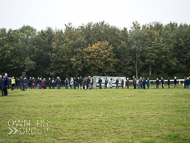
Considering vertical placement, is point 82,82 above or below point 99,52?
below

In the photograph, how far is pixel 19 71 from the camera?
59.1m

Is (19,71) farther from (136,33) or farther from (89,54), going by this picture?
(136,33)

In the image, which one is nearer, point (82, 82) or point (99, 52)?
point (82, 82)

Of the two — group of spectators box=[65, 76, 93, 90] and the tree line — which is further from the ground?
the tree line

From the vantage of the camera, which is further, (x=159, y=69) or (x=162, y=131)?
(x=159, y=69)

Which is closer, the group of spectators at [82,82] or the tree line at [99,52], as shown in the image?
the group of spectators at [82,82]

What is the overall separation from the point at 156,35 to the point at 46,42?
29.8m

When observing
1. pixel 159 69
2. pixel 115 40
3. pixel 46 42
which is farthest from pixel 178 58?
pixel 46 42

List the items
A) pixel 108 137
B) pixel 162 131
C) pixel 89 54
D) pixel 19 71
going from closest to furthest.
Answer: pixel 108 137
pixel 162 131
pixel 89 54
pixel 19 71

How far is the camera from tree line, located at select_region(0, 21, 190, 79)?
5525 centimetres

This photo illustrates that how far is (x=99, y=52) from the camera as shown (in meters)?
54.3

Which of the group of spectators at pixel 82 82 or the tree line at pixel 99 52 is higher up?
the tree line at pixel 99 52

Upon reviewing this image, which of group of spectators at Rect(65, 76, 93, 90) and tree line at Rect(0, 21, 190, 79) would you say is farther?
tree line at Rect(0, 21, 190, 79)

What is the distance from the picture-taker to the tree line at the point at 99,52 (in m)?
55.2
